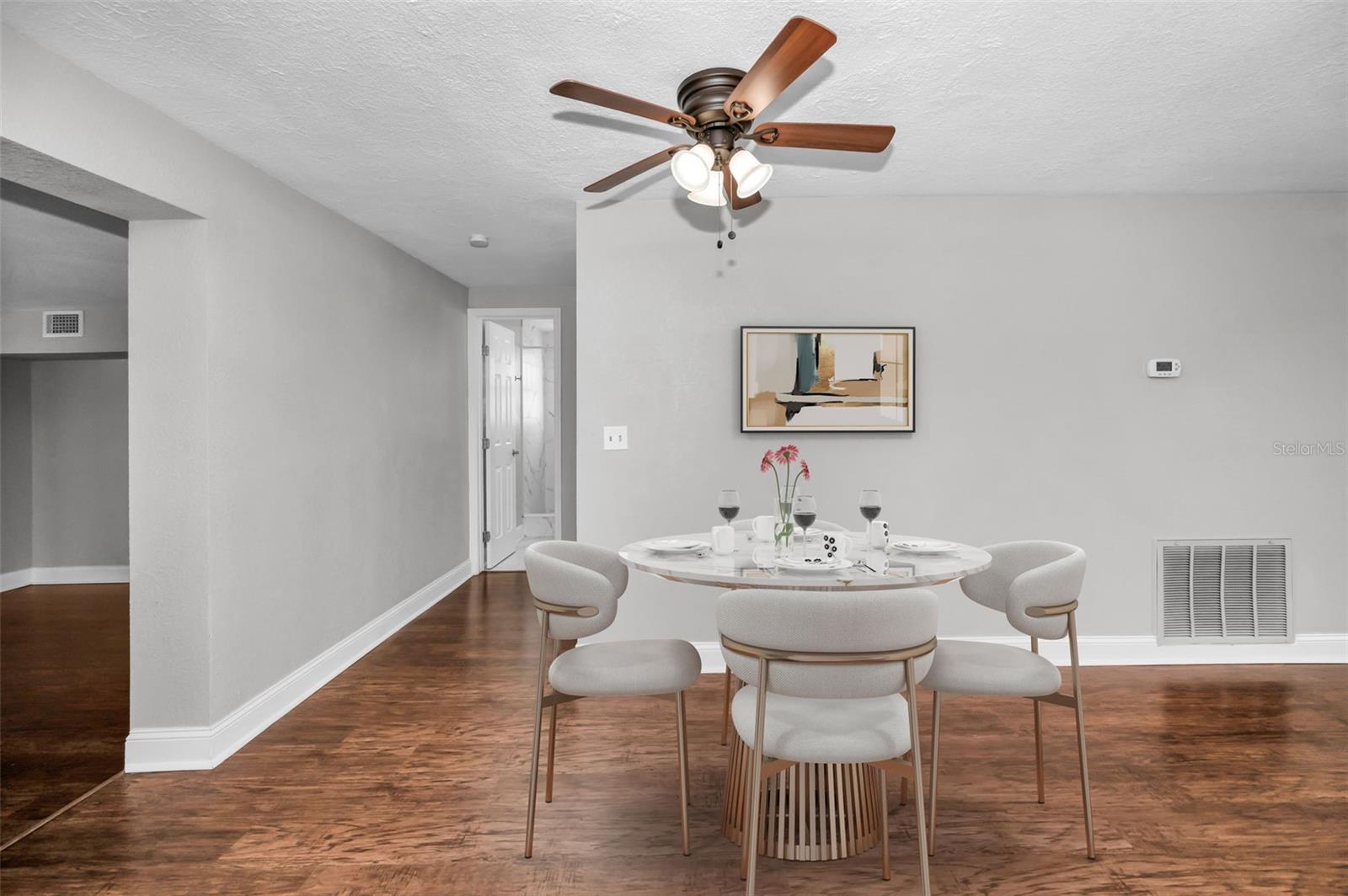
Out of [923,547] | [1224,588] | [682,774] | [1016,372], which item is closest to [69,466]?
[682,774]

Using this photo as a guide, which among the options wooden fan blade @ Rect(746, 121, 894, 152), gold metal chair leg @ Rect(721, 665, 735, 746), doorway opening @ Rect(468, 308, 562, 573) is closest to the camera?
wooden fan blade @ Rect(746, 121, 894, 152)

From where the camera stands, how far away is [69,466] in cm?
625

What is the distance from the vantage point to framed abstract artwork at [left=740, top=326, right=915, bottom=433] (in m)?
3.78

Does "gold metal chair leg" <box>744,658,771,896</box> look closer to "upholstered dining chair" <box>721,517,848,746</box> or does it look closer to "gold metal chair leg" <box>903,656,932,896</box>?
"gold metal chair leg" <box>903,656,932,896</box>

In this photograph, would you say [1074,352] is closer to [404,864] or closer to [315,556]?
[404,864]

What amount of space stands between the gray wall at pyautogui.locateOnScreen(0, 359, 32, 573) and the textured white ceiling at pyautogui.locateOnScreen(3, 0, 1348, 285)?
4498 millimetres

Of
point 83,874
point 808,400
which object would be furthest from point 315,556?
point 808,400

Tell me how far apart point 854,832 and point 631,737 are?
43.5 inches

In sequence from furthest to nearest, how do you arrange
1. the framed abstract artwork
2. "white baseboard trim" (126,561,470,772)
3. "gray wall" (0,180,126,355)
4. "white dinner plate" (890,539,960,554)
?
1. the framed abstract artwork
2. "gray wall" (0,180,126,355)
3. "white baseboard trim" (126,561,470,772)
4. "white dinner plate" (890,539,960,554)

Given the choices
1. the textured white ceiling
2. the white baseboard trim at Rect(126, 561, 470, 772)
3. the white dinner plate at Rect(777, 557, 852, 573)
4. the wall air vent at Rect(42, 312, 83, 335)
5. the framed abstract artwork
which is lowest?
the white baseboard trim at Rect(126, 561, 470, 772)

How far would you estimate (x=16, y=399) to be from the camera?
616 centimetres

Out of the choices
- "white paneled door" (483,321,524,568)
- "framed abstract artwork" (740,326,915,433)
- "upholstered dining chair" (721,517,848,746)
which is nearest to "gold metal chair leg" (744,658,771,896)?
"upholstered dining chair" (721,517,848,746)

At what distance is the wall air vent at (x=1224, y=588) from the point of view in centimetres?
386

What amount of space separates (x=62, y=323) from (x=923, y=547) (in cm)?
632
